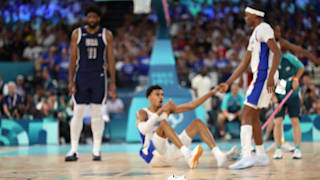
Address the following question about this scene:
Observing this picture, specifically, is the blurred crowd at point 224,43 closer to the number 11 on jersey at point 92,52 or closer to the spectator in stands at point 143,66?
the spectator in stands at point 143,66

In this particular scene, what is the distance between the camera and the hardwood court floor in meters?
5.80

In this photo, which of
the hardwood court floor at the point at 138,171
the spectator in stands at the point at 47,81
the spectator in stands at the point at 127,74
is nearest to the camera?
the hardwood court floor at the point at 138,171

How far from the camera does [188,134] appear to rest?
728cm

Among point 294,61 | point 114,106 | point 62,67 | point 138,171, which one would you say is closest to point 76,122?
point 138,171

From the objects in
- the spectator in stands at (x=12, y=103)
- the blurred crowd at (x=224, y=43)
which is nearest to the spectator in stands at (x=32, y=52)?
the spectator in stands at (x=12, y=103)

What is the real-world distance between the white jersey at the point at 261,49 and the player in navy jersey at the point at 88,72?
2.39 metres

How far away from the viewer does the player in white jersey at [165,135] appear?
678 cm

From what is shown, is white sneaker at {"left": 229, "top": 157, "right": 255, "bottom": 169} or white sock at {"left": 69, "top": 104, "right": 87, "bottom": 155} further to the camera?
white sock at {"left": 69, "top": 104, "right": 87, "bottom": 155}

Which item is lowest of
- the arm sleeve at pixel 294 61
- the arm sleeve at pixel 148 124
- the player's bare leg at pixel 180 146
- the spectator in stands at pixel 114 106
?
the spectator in stands at pixel 114 106

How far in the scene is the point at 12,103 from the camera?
1406 cm

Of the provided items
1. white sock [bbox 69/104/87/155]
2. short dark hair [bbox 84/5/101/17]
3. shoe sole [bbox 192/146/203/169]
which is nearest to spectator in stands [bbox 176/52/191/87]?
white sock [bbox 69/104/87/155]

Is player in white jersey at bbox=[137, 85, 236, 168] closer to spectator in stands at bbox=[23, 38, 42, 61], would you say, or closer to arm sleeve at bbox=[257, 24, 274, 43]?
arm sleeve at bbox=[257, 24, 274, 43]

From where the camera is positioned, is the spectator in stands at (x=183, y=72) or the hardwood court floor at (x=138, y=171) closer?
the hardwood court floor at (x=138, y=171)

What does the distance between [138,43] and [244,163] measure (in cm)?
1243
